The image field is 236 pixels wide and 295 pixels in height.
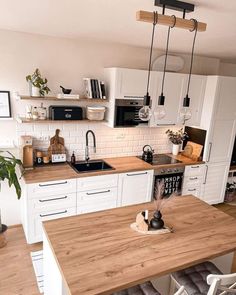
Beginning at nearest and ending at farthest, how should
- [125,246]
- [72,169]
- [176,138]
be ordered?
[125,246], [72,169], [176,138]

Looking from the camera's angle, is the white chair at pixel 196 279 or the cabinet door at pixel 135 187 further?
the cabinet door at pixel 135 187

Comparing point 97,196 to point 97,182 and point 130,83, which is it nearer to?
point 97,182

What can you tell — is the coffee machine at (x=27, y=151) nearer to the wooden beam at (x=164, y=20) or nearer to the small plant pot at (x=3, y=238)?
the small plant pot at (x=3, y=238)

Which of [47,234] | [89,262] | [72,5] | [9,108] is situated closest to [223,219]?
[89,262]

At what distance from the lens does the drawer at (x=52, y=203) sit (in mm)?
2975

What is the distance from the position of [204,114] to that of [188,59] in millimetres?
972

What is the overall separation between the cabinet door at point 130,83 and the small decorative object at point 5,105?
1.40 meters

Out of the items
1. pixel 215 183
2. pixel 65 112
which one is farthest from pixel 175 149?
pixel 65 112

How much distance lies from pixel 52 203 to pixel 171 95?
90.6 inches

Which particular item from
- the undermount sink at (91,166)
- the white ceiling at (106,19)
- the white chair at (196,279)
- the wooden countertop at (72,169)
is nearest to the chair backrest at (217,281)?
the white chair at (196,279)

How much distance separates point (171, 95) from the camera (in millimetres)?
3715

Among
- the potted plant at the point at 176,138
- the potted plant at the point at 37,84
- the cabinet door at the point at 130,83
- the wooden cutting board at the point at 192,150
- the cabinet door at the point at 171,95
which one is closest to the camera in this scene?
the potted plant at the point at 37,84

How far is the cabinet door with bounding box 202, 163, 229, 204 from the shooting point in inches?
165

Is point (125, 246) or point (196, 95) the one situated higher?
point (196, 95)
